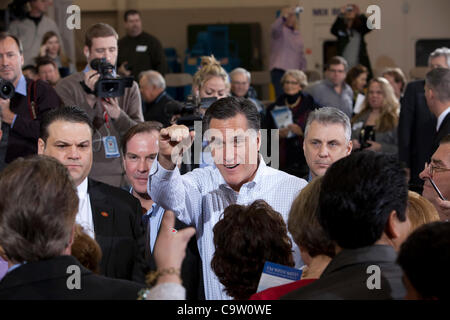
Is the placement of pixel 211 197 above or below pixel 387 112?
below

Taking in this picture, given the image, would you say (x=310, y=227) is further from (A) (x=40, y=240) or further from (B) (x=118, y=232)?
(B) (x=118, y=232)

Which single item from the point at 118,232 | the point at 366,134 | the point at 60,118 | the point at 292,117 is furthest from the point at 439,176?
the point at 292,117

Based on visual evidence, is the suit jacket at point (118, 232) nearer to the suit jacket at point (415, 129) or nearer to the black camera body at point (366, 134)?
the suit jacket at point (415, 129)

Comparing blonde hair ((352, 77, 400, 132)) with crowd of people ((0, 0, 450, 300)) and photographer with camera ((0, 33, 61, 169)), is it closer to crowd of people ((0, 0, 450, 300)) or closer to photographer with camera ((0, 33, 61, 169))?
crowd of people ((0, 0, 450, 300))

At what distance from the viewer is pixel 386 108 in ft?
18.5

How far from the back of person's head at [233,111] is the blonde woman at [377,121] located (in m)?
2.78

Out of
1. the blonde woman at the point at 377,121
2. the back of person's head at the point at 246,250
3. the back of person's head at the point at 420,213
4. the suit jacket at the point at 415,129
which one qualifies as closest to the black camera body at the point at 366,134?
the blonde woman at the point at 377,121

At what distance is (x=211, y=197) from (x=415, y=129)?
272 centimetres

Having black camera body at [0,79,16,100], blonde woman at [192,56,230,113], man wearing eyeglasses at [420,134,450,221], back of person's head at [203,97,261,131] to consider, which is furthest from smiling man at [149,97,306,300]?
blonde woman at [192,56,230,113]

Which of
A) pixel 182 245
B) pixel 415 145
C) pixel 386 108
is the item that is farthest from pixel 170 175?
pixel 386 108

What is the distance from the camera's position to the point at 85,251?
6.19 feet

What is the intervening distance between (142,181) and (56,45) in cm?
416

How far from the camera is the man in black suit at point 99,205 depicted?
238cm

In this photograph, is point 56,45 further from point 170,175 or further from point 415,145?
point 170,175
